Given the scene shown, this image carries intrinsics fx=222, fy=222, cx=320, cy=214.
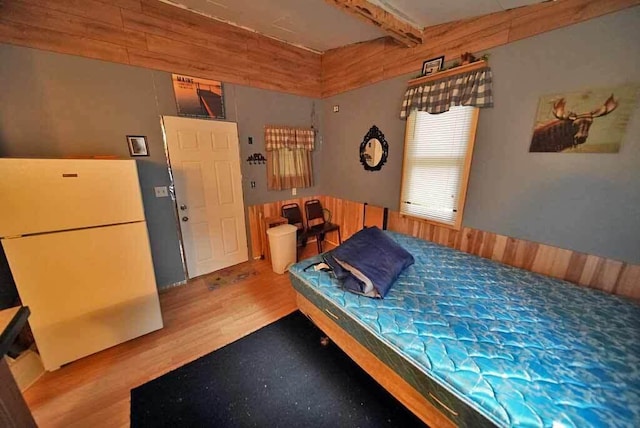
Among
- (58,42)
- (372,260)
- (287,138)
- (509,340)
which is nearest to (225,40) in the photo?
(287,138)

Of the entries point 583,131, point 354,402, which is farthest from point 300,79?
point 354,402

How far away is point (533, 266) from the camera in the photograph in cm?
199

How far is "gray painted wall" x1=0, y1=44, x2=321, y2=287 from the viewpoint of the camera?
187 centimetres

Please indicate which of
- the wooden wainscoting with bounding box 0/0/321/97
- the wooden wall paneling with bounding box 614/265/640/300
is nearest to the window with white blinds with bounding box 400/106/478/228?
the wooden wall paneling with bounding box 614/265/640/300

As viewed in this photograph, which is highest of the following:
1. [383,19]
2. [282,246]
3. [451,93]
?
[383,19]

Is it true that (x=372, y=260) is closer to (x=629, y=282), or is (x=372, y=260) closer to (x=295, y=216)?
(x=629, y=282)

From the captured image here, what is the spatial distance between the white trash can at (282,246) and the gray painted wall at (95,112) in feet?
3.83

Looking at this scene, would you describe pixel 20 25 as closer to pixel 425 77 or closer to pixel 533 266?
pixel 425 77

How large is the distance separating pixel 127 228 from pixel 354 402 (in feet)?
7.00

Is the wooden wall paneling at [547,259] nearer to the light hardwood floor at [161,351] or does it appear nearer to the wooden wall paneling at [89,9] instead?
the light hardwood floor at [161,351]

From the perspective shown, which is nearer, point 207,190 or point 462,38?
point 462,38

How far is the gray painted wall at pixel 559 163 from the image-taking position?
151 cm

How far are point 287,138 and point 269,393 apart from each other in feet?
10.0

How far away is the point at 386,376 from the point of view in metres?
1.38
